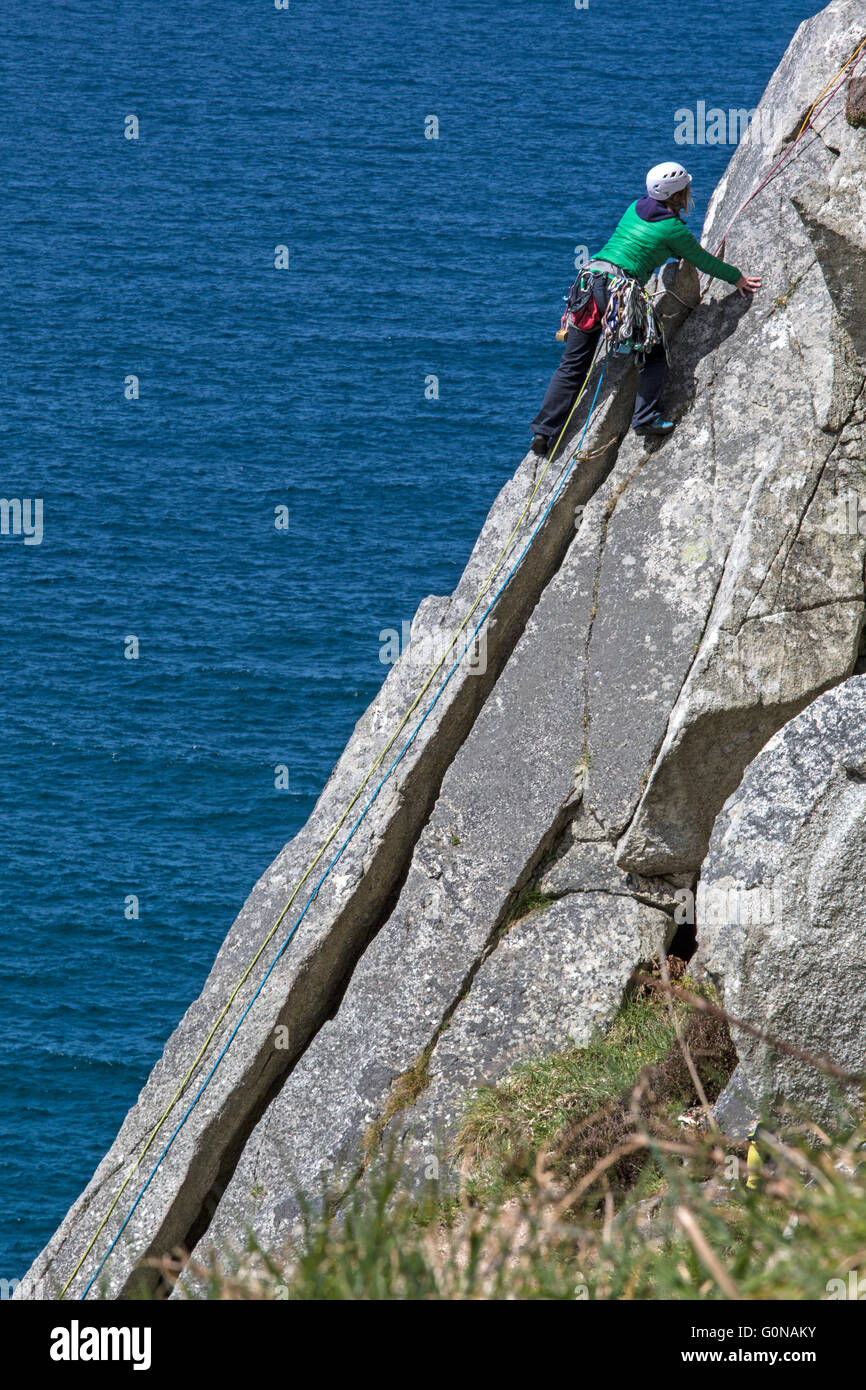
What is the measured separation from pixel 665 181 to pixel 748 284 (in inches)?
52.1

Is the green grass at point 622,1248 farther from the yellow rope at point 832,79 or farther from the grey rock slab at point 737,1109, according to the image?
the yellow rope at point 832,79

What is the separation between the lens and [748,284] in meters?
14.4

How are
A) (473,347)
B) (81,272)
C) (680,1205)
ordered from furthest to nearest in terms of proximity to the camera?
1. (81,272)
2. (473,347)
3. (680,1205)

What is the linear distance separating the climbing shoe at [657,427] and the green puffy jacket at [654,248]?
1.26 m

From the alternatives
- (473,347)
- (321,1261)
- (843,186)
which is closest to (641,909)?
(843,186)

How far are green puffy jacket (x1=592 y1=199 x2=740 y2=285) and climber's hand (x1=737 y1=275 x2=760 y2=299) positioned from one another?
0.11 metres

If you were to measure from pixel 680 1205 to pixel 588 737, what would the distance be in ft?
28.8

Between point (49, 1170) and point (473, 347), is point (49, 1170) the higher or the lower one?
the lower one

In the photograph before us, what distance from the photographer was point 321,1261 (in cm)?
555

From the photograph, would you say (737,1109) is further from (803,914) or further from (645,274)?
(645,274)

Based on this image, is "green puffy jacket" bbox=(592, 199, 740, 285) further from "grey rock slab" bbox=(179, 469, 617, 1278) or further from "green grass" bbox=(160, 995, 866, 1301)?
"green grass" bbox=(160, 995, 866, 1301)

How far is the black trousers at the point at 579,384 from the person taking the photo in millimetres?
14312
